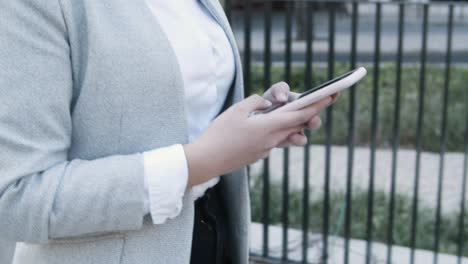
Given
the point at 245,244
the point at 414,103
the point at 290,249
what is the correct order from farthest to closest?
the point at 414,103 < the point at 290,249 < the point at 245,244

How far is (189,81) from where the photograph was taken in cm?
109

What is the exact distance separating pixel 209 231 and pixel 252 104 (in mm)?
296

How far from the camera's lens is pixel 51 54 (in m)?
0.94

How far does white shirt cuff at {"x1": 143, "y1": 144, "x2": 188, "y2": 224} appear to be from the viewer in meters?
0.98

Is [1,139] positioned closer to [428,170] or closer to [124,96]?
[124,96]

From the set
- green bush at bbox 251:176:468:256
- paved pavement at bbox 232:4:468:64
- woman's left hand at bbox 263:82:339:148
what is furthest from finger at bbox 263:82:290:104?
green bush at bbox 251:176:468:256

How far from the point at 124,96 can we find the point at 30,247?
28 centimetres

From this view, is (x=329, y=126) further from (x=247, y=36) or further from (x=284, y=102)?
(x=284, y=102)

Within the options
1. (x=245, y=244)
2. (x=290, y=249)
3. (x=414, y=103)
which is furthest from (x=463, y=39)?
(x=245, y=244)

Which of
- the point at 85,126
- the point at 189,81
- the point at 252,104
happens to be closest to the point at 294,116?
the point at 252,104

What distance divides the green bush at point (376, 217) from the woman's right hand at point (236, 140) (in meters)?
3.02

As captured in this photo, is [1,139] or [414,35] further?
[414,35]

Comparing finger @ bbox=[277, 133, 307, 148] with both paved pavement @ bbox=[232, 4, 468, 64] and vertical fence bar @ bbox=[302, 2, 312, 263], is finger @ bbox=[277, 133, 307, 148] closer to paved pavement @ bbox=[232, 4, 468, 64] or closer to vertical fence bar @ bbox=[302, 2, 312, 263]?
vertical fence bar @ bbox=[302, 2, 312, 263]

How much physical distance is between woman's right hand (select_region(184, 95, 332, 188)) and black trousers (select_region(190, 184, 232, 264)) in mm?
205
